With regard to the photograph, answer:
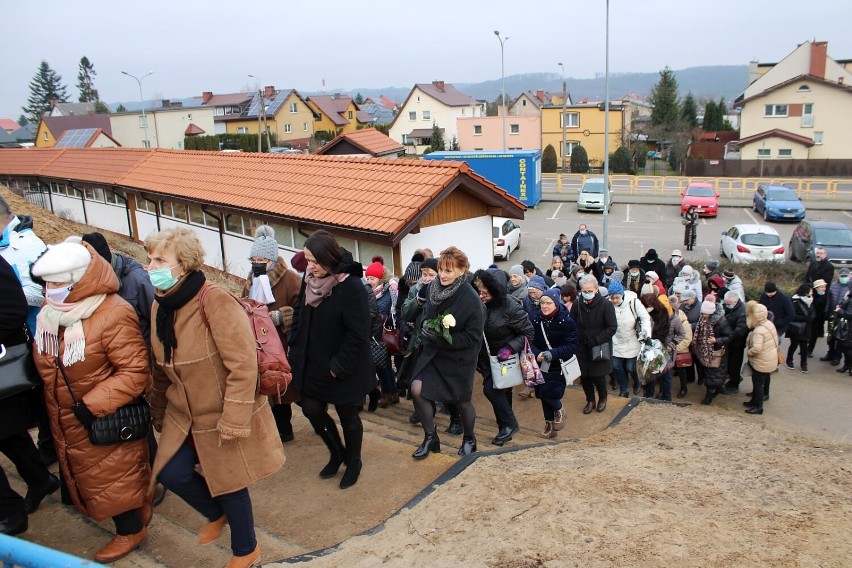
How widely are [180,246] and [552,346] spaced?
4.41 metres

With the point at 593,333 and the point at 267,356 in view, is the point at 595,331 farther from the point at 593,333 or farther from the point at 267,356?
the point at 267,356

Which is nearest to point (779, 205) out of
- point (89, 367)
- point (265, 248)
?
point (265, 248)

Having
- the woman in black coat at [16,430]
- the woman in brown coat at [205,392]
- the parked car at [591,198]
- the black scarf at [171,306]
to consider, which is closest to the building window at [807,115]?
the parked car at [591,198]

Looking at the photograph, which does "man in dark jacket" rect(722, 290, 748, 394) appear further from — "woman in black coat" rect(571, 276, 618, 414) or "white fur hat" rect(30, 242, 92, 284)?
"white fur hat" rect(30, 242, 92, 284)

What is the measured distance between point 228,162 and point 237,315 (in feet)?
51.4

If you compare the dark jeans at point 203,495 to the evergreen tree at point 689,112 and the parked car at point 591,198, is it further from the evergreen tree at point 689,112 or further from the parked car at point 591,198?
the evergreen tree at point 689,112

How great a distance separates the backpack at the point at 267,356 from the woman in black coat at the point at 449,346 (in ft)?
5.35

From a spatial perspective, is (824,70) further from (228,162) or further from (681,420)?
(681,420)

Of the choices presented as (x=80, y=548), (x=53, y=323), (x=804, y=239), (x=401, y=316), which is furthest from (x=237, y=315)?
(x=804, y=239)

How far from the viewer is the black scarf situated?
3.70m

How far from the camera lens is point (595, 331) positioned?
8078 millimetres

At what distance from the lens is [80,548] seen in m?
4.27

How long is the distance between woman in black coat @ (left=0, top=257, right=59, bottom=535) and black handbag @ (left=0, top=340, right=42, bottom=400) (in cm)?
9

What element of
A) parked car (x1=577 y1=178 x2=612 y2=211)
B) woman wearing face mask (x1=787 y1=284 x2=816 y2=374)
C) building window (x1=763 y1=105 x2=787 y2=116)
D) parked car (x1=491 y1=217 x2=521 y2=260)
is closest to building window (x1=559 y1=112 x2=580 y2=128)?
building window (x1=763 y1=105 x2=787 y2=116)
